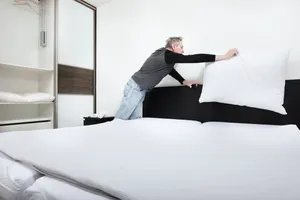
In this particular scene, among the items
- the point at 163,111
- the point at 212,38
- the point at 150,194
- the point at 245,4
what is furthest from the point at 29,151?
the point at 245,4

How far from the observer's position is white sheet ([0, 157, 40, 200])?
0.71 metres

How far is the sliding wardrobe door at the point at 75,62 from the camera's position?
2.68 m

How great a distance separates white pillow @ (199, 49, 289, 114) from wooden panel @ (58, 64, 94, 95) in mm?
1882

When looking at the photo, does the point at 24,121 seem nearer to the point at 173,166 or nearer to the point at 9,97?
the point at 9,97

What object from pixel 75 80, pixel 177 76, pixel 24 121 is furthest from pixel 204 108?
pixel 24 121

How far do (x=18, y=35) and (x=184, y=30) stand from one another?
6.85ft

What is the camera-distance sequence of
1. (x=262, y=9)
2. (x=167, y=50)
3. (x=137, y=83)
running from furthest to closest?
(x=137, y=83)
(x=167, y=50)
(x=262, y=9)

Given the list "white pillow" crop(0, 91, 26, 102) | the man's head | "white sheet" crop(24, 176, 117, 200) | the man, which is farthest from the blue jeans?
"white sheet" crop(24, 176, 117, 200)

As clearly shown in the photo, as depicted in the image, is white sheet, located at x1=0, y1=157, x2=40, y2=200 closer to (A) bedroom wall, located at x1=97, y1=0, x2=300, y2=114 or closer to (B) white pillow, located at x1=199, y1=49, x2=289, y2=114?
(B) white pillow, located at x1=199, y1=49, x2=289, y2=114

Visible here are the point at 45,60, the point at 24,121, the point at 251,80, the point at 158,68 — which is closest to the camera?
the point at 251,80

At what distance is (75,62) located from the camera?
2863 mm

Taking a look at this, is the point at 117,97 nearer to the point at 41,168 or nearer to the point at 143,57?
the point at 143,57

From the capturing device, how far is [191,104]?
2098 millimetres

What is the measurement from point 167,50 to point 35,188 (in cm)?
169
